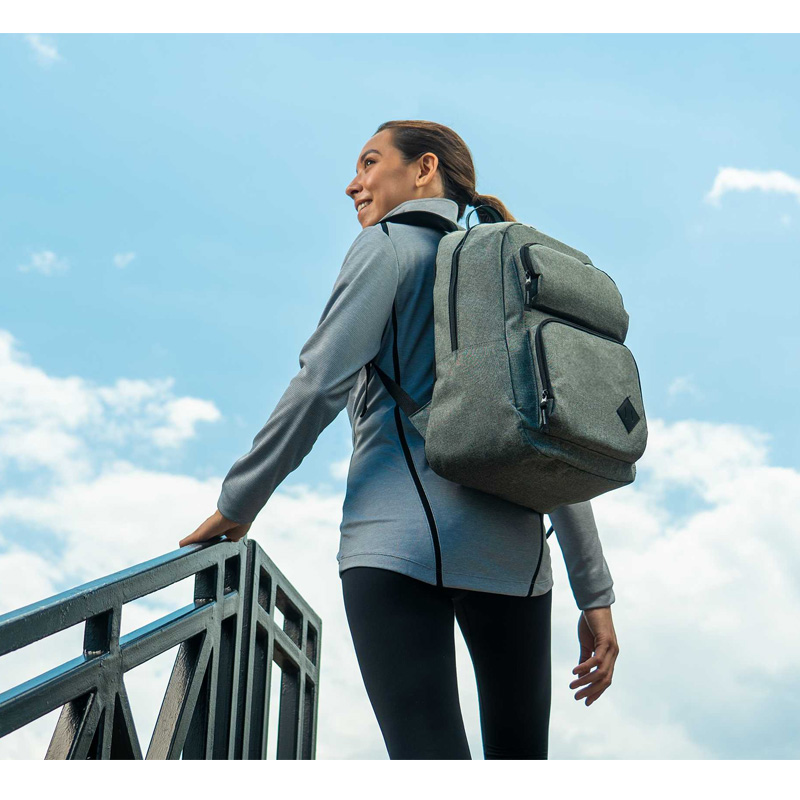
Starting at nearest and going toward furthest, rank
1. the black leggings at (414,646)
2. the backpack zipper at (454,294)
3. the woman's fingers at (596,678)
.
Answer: the black leggings at (414,646)
the backpack zipper at (454,294)
the woman's fingers at (596,678)

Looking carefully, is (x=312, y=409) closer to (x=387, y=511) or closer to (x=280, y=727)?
(x=387, y=511)

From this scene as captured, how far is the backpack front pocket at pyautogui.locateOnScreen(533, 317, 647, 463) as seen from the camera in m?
1.32

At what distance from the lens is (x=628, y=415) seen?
4.76ft

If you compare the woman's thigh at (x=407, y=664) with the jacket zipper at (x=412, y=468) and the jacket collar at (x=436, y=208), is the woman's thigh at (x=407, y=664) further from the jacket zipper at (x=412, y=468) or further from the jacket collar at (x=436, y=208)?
the jacket collar at (x=436, y=208)

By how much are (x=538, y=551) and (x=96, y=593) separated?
0.71 metres

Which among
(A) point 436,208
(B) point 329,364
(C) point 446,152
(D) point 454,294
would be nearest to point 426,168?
(C) point 446,152

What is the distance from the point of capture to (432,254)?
59.7 inches

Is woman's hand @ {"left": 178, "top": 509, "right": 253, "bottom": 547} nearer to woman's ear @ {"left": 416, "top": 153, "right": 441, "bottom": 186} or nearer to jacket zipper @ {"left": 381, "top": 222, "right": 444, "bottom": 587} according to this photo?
jacket zipper @ {"left": 381, "top": 222, "right": 444, "bottom": 587}

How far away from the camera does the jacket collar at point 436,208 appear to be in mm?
1594

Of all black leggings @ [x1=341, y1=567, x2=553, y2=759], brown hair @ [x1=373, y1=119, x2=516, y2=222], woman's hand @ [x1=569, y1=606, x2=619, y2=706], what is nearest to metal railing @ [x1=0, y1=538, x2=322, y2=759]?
black leggings @ [x1=341, y1=567, x2=553, y2=759]

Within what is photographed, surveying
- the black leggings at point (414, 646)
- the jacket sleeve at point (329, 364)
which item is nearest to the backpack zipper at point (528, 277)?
the jacket sleeve at point (329, 364)
